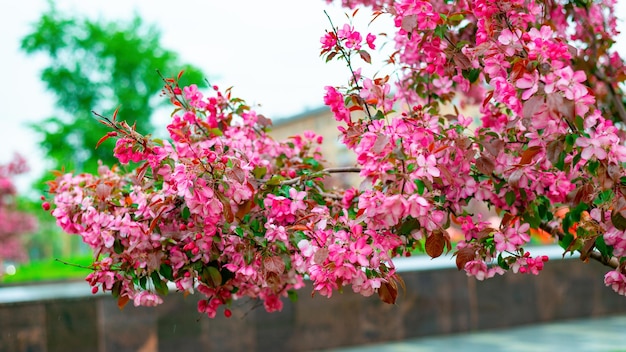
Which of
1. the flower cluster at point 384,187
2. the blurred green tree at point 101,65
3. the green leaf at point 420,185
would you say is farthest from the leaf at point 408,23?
the blurred green tree at point 101,65

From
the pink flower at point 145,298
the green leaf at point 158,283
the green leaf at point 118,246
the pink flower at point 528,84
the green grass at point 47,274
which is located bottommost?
the green grass at point 47,274

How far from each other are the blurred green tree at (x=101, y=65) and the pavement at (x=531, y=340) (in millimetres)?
17562

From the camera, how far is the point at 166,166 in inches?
92.6

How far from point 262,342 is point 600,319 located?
4.42 metres

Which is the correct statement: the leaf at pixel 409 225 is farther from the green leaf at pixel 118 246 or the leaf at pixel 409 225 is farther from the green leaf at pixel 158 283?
the green leaf at pixel 118 246

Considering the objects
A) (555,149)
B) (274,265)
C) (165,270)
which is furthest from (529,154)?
(165,270)

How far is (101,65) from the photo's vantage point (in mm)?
24312

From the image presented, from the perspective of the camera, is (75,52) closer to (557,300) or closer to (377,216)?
(557,300)

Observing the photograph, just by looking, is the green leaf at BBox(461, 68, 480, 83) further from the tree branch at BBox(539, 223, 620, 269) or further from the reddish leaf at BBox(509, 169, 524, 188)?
the tree branch at BBox(539, 223, 620, 269)

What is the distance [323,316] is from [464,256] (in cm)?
468

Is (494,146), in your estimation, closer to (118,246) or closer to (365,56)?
(365,56)

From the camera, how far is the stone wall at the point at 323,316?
5.75 m

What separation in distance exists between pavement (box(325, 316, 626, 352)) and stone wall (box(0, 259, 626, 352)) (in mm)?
173

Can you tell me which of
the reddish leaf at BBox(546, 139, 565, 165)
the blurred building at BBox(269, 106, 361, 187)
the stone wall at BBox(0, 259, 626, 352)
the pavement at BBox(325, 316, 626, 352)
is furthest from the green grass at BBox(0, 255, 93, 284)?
the blurred building at BBox(269, 106, 361, 187)
